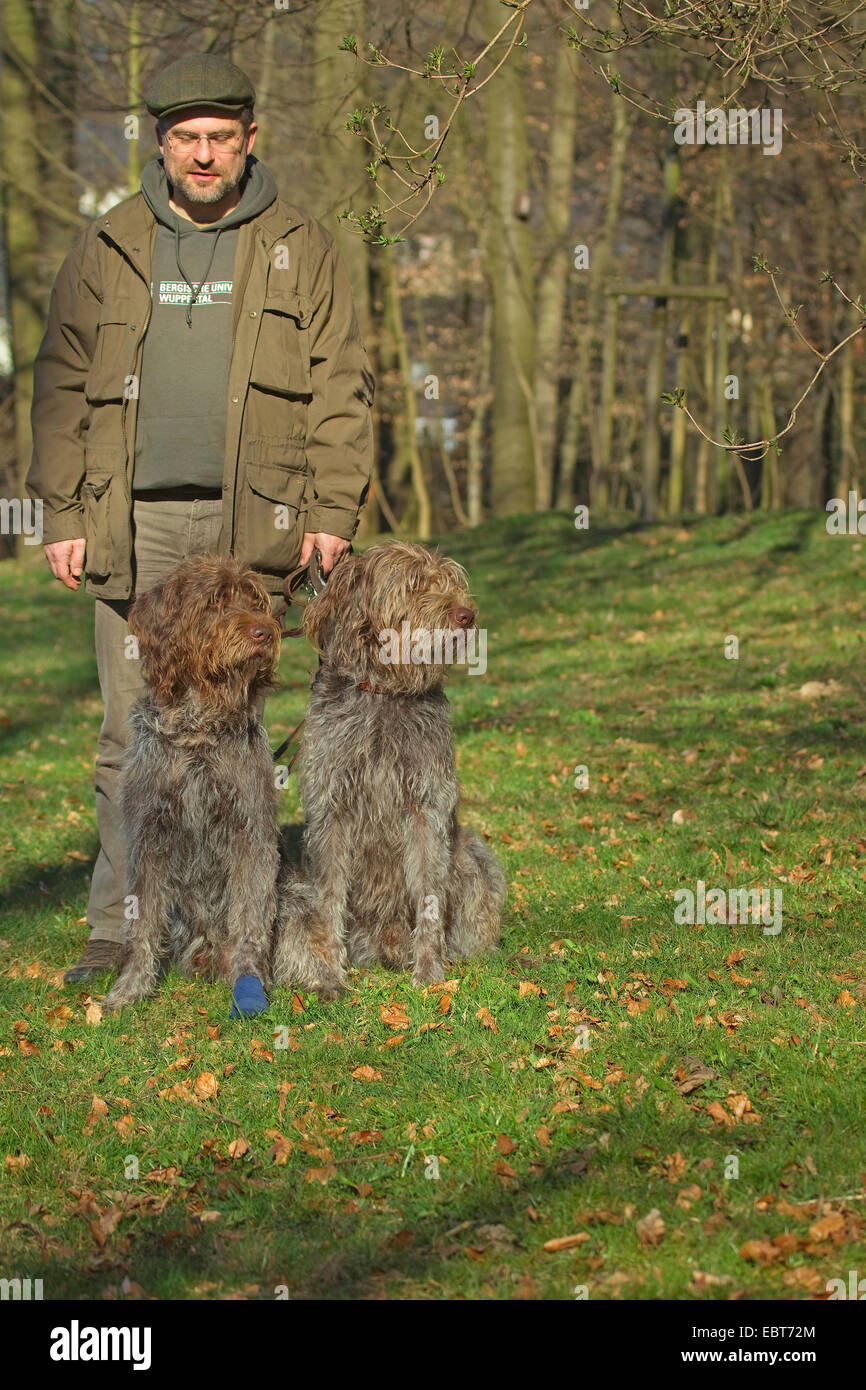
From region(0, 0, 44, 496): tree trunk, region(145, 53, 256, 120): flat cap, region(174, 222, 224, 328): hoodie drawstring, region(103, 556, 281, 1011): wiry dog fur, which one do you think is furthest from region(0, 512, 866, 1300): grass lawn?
region(0, 0, 44, 496): tree trunk

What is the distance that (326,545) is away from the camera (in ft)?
19.3

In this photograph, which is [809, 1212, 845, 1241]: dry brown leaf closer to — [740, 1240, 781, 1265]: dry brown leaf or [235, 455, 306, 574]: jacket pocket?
[740, 1240, 781, 1265]: dry brown leaf

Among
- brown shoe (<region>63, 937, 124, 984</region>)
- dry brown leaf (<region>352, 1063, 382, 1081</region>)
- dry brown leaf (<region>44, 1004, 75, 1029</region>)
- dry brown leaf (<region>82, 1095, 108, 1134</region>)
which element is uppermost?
brown shoe (<region>63, 937, 124, 984</region>)

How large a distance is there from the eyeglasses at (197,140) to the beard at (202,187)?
0.31 ft

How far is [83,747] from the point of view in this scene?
11508mm

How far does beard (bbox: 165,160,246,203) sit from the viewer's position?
561cm

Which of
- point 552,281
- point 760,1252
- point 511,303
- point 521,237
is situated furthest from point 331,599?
point 552,281

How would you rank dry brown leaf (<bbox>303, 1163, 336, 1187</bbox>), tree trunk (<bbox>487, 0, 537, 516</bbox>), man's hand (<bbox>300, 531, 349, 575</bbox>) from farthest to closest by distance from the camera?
tree trunk (<bbox>487, 0, 537, 516</bbox>) < man's hand (<bbox>300, 531, 349, 575</bbox>) < dry brown leaf (<bbox>303, 1163, 336, 1187</bbox>)

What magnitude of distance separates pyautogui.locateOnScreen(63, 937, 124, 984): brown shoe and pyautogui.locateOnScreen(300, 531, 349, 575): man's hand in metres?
1.85

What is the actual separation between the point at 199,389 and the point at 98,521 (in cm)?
69

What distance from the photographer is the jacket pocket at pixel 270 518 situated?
5.77 meters

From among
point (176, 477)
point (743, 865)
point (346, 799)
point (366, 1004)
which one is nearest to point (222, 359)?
point (176, 477)

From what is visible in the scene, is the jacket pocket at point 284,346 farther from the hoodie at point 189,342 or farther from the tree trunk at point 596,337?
the tree trunk at point 596,337

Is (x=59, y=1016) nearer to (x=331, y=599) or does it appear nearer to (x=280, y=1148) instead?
(x=280, y=1148)
